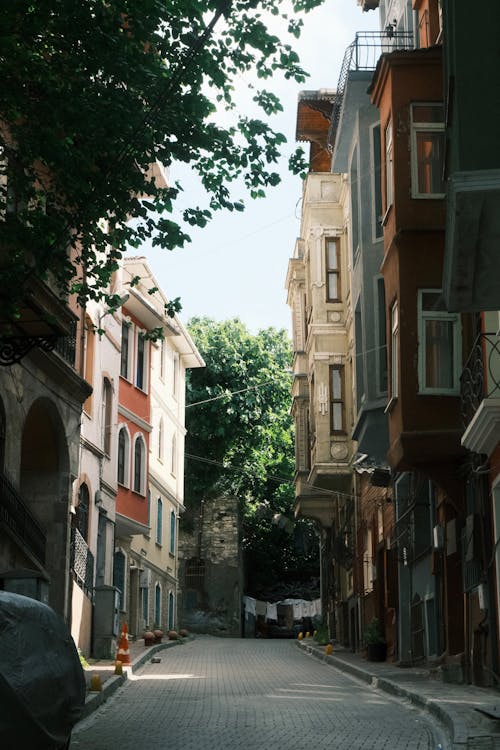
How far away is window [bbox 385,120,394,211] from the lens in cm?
2122

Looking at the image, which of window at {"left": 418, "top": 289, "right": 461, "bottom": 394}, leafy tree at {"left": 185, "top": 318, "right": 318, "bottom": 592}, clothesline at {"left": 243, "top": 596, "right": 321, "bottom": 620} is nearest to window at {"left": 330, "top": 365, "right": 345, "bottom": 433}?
window at {"left": 418, "top": 289, "right": 461, "bottom": 394}

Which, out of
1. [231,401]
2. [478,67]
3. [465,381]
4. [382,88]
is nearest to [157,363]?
[231,401]

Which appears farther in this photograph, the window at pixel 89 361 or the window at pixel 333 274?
the window at pixel 333 274

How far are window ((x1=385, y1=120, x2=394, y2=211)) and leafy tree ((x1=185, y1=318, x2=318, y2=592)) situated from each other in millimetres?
32968

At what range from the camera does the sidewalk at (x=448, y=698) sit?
11.1 metres

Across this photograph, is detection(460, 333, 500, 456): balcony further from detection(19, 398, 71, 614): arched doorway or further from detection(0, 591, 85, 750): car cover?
detection(19, 398, 71, 614): arched doorway

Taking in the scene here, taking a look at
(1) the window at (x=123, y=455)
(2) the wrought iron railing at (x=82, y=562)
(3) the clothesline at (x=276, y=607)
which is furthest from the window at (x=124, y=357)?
(3) the clothesline at (x=276, y=607)

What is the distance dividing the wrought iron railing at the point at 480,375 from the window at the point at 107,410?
51.5ft

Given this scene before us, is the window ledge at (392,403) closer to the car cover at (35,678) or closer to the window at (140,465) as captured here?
the car cover at (35,678)

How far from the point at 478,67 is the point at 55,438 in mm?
14981

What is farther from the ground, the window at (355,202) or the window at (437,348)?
the window at (355,202)

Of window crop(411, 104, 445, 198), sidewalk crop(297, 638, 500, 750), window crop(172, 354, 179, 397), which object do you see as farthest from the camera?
window crop(172, 354, 179, 397)

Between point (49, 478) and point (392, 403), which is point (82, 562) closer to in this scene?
point (49, 478)

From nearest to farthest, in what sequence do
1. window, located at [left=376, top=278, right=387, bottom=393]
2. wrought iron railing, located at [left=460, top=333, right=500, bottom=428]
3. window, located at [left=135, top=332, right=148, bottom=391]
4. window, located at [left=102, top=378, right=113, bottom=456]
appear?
1. wrought iron railing, located at [left=460, top=333, right=500, bottom=428]
2. window, located at [left=376, top=278, right=387, bottom=393]
3. window, located at [left=102, top=378, right=113, bottom=456]
4. window, located at [left=135, top=332, right=148, bottom=391]
